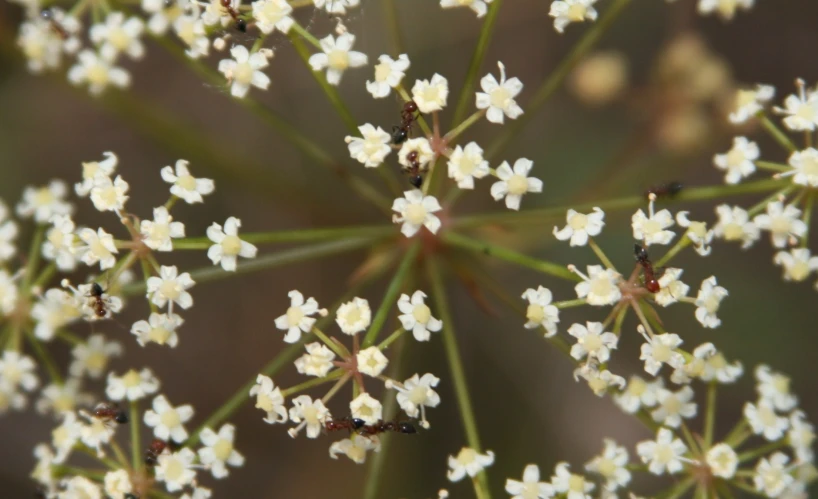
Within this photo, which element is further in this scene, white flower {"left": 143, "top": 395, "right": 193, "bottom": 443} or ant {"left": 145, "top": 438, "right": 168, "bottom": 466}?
white flower {"left": 143, "top": 395, "right": 193, "bottom": 443}

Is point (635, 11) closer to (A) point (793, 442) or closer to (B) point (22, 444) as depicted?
(A) point (793, 442)

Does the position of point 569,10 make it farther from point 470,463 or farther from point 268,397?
point 268,397

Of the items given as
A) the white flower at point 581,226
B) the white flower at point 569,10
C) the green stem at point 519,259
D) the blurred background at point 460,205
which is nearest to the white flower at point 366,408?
the green stem at point 519,259

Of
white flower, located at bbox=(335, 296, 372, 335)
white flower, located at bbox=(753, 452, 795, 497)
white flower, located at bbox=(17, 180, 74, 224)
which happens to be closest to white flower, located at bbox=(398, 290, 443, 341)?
white flower, located at bbox=(335, 296, 372, 335)

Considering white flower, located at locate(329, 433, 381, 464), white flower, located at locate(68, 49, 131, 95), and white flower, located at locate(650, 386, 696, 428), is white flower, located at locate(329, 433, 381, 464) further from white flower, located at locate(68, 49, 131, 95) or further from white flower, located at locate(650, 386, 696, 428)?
white flower, located at locate(68, 49, 131, 95)

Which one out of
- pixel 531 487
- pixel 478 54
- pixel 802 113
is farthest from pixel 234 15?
pixel 802 113

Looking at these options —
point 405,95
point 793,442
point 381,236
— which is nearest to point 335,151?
point 381,236
